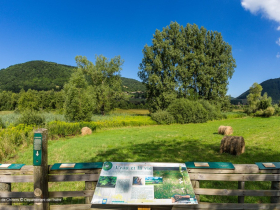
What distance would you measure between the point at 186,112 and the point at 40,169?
90.6 feet

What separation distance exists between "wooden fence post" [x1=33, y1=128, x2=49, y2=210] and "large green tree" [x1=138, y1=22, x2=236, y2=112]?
1188 inches

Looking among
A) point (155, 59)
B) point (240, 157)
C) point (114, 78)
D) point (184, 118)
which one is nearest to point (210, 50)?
point (155, 59)

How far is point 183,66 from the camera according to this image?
3450 centimetres

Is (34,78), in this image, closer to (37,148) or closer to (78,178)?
(37,148)

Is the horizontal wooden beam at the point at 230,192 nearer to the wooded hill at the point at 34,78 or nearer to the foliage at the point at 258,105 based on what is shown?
the foliage at the point at 258,105

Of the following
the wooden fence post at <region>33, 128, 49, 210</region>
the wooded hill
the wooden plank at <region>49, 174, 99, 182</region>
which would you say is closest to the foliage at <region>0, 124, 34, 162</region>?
the wooden fence post at <region>33, 128, 49, 210</region>

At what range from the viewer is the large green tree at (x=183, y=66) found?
3347 cm

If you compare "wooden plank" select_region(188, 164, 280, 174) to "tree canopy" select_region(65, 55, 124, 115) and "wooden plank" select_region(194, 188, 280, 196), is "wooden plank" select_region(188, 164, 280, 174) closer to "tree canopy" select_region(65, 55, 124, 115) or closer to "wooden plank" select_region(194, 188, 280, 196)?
"wooden plank" select_region(194, 188, 280, 196)

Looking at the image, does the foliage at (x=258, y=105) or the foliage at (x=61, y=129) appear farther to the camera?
the foliage at (x=258, y=105)

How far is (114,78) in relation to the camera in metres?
43.9

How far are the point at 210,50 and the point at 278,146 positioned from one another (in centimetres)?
3347

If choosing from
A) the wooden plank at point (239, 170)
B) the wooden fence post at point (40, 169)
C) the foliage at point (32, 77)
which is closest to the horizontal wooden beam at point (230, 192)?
the wooden plank at point (239, 170)

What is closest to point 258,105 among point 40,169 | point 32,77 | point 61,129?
point 61,129

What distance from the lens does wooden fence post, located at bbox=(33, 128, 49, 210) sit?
2982 millimetres
